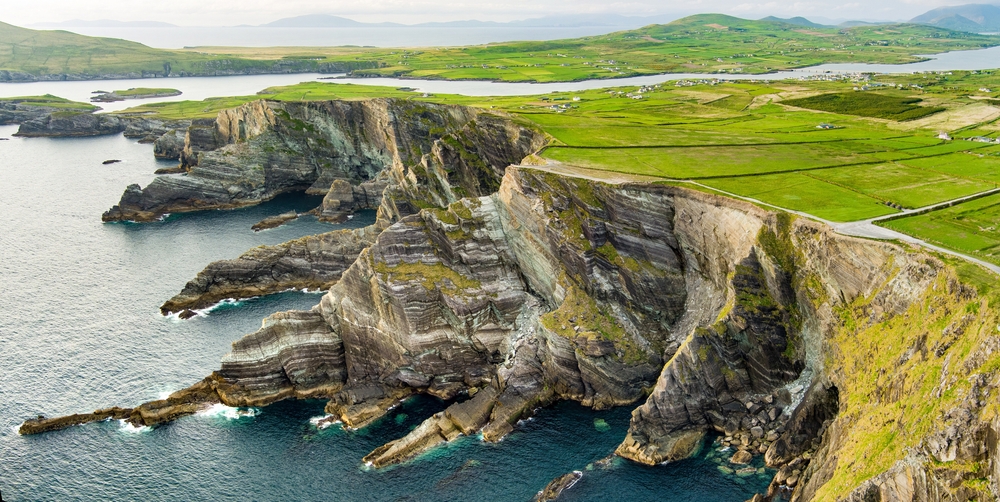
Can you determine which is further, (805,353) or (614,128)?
(614,128)

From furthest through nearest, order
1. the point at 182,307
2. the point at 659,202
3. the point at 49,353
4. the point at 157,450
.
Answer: the point at 182,307, the point at 49,353, the point at 659,202, the point at 157,450

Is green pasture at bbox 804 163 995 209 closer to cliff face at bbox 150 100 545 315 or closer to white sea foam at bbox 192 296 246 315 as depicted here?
cliff face at bbox 150 100 545 315

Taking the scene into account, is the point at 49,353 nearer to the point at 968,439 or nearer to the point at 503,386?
the point at 503,386

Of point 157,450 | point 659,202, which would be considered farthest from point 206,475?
point 659,202

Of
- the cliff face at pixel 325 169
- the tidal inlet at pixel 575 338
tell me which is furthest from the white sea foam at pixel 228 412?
the cliff face at pixel 325 169

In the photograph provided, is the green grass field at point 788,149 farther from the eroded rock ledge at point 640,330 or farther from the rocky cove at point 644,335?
the eroded rock ledge at point 640,330

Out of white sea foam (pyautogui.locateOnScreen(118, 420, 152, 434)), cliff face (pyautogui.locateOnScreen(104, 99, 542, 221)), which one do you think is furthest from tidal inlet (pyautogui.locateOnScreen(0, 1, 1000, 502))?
cliff face (pyautogui.locateOnScreen(104, 99, 542, 221))
